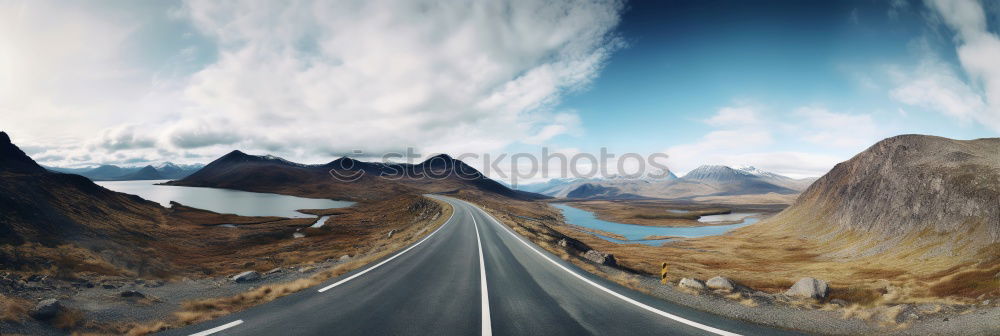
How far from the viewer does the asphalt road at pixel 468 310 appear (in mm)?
6855

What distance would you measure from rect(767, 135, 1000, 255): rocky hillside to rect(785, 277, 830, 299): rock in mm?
30417

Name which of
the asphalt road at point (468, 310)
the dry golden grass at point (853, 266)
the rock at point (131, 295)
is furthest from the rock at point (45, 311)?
the dry golden grass at point (853, 266)

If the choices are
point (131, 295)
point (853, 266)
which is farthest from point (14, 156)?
point (853, 266)

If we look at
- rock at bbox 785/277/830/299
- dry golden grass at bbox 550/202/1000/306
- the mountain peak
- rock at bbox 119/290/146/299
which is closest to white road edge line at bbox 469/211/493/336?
dry golden grass at bbox 550/202/1000/306

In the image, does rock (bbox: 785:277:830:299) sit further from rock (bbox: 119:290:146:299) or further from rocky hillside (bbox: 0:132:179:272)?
rocky hillside (bbox: 0:132:179:272)

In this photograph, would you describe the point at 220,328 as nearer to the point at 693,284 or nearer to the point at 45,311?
the point at 45,311

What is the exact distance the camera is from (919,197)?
3681cm

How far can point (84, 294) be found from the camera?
938 centimetres

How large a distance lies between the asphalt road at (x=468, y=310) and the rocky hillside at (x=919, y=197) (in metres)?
39.0

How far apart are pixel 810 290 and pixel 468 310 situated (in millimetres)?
12424

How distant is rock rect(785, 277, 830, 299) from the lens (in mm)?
11414

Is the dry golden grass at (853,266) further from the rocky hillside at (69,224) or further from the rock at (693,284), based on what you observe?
the rocky hillside at (69,224)

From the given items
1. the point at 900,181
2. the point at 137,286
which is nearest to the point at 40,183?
the point at 137,286

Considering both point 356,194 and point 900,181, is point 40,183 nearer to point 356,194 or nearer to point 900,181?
point 900,181
